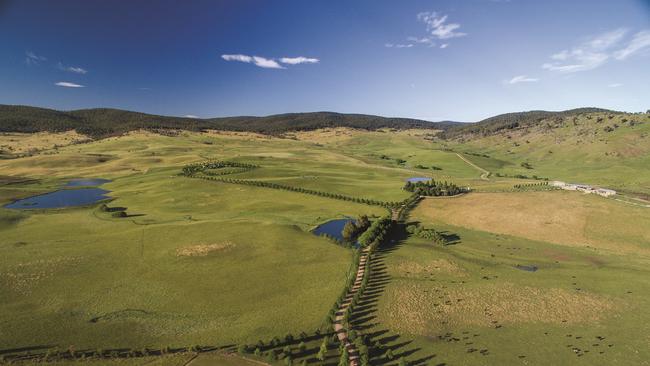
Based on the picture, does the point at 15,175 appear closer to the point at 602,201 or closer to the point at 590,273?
the point at 590,273

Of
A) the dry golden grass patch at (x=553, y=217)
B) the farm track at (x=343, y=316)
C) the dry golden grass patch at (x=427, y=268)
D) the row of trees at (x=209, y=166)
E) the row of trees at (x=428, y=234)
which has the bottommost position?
the farm track at (x=343, y=316)

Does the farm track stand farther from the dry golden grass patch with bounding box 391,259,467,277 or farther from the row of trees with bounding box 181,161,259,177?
the row of trees with bounding box 181,161,259,177

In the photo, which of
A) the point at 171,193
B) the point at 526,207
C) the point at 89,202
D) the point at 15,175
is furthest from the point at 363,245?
the point at 15,175

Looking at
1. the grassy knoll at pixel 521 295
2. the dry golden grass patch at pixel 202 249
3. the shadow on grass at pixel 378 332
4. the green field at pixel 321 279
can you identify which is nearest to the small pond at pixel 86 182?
the green field at pixel 321 279

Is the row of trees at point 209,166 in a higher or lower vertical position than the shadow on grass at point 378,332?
higher

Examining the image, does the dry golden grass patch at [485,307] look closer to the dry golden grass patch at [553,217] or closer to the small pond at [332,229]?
the small pond at [332,229]

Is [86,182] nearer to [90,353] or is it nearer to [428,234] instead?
[90,353]

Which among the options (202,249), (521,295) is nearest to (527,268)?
(521,295)
